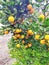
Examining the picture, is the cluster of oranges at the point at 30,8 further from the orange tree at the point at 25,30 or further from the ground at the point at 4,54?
the ground at the point at 4,54

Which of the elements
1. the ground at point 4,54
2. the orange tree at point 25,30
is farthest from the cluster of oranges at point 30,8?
the ground at point 4,54

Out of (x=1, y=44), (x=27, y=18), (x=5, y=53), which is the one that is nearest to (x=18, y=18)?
(x=27, y=18)

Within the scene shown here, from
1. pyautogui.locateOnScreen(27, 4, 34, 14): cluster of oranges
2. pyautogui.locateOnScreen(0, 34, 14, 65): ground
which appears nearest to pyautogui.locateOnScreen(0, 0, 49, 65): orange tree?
pyautogui.locateOnScreen(27, 4, 34, 14): cluster of oranges

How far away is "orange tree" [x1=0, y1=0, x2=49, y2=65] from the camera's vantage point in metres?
1.77

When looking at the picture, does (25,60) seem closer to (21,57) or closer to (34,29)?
(21,57)

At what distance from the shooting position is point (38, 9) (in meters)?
1.92

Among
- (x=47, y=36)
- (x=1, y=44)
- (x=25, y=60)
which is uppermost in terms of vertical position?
(x=47, y=36)

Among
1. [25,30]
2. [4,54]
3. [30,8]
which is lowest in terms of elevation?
[4,54]

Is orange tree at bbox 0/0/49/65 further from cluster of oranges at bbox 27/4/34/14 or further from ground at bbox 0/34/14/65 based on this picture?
ground at bbox 0/34/14/65

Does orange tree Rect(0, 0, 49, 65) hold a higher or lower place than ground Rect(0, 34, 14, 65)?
higher

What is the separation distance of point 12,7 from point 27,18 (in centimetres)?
18

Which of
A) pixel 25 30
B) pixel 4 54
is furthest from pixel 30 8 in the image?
pixel 4 54

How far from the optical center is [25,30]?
6.10 ft

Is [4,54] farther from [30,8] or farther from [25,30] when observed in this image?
[30,8]
